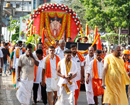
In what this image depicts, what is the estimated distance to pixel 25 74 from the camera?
7977 millimetres

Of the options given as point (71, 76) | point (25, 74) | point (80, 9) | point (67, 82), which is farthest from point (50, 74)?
point (80, 9)

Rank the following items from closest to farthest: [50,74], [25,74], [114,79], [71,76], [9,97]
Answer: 1. [114,79]
2. [71,76]
3. [25,74]
4. [50,74]
5. [9,97]

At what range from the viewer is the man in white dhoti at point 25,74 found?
26.2 feet

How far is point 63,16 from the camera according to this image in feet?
60.7

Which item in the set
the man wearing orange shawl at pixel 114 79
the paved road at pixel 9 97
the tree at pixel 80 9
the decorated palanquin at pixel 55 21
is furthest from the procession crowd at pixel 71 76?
the tree at pixel 80 9

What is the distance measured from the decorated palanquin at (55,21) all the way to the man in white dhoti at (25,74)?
390 inches

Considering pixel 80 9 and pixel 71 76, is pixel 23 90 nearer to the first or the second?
pixel 71 76

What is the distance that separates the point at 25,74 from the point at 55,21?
1075 centimetres

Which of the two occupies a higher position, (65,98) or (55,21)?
(55,21)

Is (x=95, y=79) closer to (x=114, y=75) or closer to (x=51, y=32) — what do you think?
(x=114, y=75)

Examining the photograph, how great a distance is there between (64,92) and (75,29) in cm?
1137

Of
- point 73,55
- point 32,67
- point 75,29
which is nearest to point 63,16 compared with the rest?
point 75,29

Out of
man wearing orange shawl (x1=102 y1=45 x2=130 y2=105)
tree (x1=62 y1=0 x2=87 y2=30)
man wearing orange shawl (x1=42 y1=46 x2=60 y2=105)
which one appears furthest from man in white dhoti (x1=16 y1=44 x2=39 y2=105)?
tree (x1=62 y1=0 x2=87 y2=30)

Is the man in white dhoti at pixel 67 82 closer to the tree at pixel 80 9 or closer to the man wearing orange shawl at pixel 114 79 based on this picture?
the man wearing orange shawl at pixel 114 79
